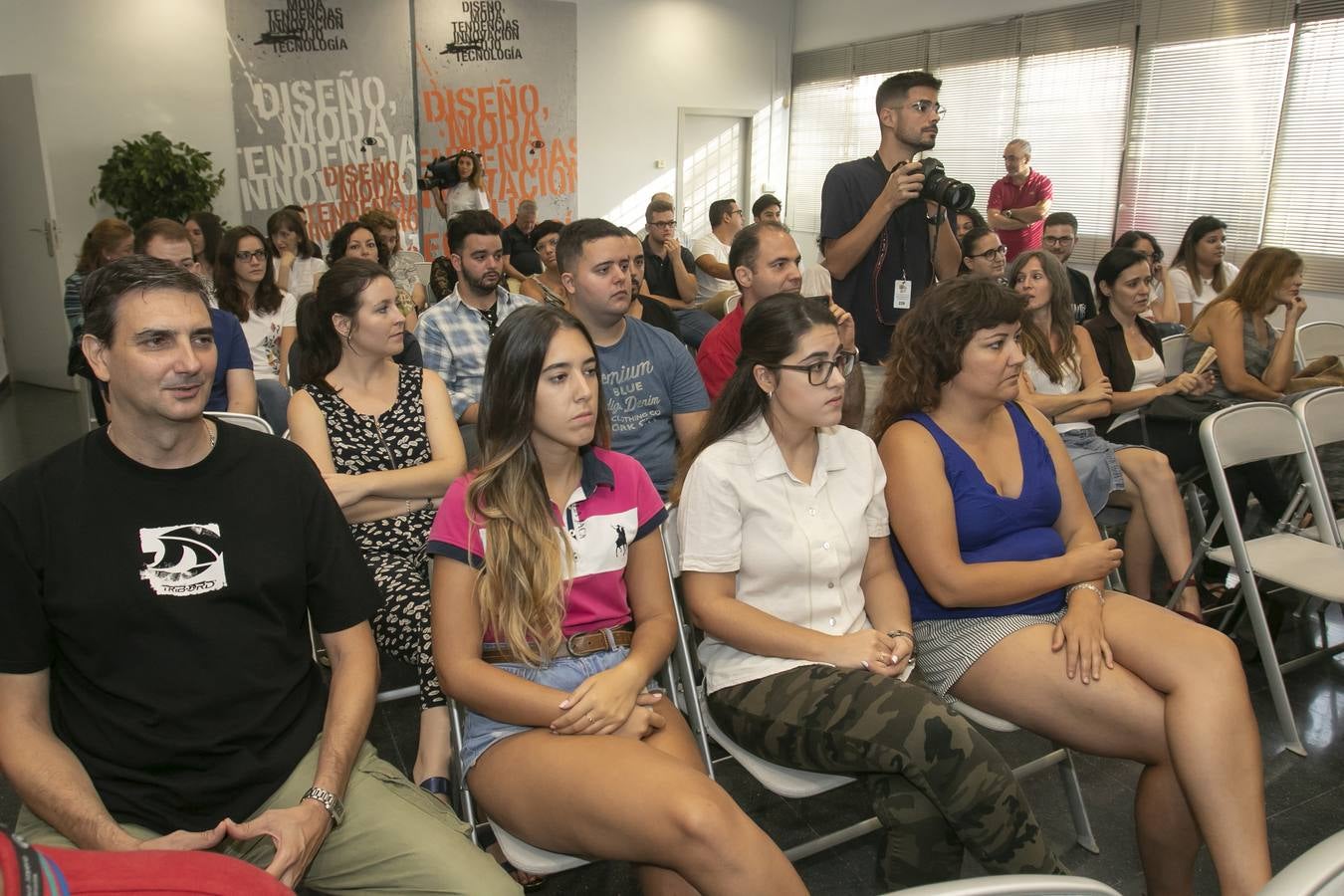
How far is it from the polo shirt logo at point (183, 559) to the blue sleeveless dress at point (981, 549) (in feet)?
4.88

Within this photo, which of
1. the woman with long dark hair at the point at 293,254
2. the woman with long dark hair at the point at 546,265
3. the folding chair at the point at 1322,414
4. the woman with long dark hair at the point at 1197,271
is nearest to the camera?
the folding chair at the point at 1322,414

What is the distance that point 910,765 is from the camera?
1670 millimetres

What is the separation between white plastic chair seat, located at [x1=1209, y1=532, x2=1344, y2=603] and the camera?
2.62 m

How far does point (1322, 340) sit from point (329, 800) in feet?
18.2

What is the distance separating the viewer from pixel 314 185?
8.76 meters

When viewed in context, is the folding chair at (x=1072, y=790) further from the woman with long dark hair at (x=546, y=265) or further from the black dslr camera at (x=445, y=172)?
the black dslr camera at (x=445, y=172)

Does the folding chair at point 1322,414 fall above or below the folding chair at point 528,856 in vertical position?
above

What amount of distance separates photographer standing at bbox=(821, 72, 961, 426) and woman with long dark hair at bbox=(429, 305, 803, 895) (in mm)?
1815

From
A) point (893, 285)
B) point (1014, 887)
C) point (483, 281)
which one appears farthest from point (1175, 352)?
point (1014, 887)

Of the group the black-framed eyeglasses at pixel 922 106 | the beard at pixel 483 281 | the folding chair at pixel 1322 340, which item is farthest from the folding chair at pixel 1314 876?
the folding chair at pixel 1322 340

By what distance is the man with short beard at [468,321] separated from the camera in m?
3.49

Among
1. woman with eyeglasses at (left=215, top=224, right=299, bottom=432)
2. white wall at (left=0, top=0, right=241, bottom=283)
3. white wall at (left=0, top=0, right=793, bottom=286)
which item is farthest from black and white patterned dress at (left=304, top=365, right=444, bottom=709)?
white wall at (left=0, top=0, right=241, bottom=283)

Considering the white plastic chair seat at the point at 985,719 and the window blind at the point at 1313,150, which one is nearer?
the white plastic chair seat at the point at 985,719

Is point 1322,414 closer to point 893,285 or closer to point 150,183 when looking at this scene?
point 893,285
